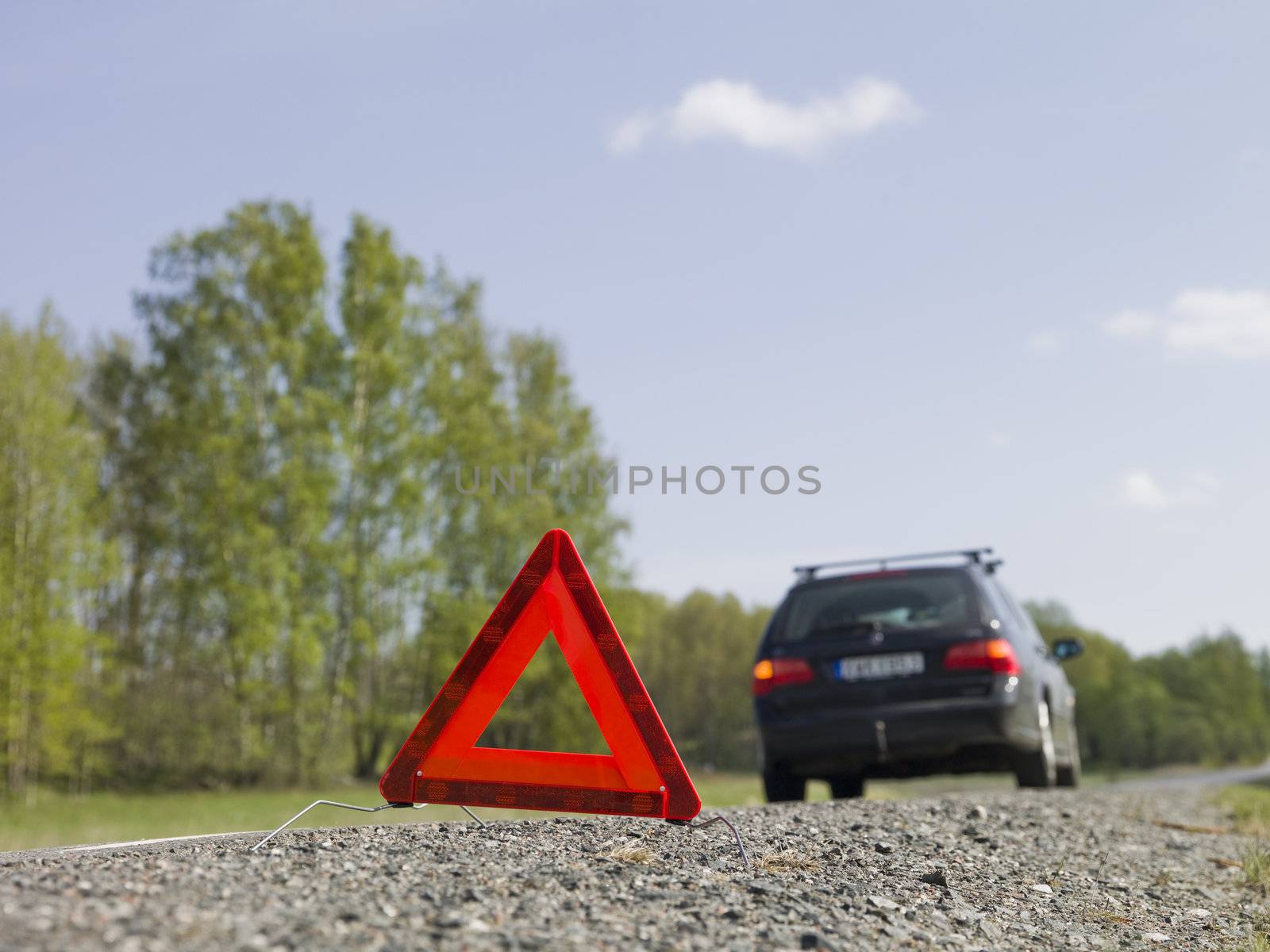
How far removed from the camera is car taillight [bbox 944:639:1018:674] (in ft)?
29.3

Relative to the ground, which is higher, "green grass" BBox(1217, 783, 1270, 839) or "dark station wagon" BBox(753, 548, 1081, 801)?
"dark station wagon" BBox(753, 548, 1081, 801)

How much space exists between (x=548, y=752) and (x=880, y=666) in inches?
202

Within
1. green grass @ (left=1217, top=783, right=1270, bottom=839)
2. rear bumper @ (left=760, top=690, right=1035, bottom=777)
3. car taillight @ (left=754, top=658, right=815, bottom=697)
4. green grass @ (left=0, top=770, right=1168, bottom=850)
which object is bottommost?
green grass @ (left=0, top=770, right=1168, bottom=850)

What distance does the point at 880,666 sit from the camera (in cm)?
905

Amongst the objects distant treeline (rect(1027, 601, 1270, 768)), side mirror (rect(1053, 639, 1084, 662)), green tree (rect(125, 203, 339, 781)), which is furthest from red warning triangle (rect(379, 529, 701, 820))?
distant treeline (rect(1027, 601, 1270, 768))

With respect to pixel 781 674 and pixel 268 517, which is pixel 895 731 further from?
pixel 268 517

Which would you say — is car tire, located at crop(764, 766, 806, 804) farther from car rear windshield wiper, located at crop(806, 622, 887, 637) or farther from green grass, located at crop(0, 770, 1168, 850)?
green grass, located at crop(0, 770, 1168, 850)

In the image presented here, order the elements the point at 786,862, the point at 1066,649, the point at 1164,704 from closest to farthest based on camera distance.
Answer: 1. the point at 786,862
2. the point at 1066,649
3. the point at 1164,704

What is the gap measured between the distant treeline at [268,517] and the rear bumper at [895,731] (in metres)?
23.2

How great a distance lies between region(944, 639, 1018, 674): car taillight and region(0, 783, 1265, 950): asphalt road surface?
2.27 m

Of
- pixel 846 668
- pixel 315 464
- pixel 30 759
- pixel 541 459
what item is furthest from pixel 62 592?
pixel 846 668

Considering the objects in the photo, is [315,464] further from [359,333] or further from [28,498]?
[28,498]

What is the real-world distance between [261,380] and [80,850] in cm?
2887

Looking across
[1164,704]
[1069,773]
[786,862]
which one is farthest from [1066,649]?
[1164,704]
